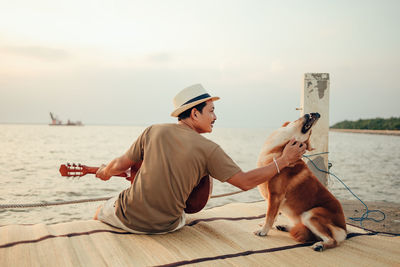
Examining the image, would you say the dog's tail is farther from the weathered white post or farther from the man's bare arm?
the weathered white post

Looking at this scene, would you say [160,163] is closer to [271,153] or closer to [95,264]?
[95,264]

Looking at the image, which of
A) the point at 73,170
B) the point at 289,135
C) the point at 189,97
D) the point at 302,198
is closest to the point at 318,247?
the point at 302,198

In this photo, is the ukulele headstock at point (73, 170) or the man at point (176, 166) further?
the ukulele headstock at point (73, 170)

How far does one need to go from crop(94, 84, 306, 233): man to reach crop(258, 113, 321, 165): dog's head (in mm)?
109

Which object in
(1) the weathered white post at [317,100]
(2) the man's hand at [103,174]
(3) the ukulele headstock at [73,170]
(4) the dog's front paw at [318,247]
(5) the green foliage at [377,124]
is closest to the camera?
(4) the dog's front paw at [318,247]

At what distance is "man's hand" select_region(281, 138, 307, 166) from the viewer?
8.64ft

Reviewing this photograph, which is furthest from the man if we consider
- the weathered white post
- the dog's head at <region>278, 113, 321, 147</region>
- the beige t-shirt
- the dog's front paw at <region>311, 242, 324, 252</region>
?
the weathered white post

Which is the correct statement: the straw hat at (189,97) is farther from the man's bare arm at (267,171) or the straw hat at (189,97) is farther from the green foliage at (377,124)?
the green foliage at (377,124)

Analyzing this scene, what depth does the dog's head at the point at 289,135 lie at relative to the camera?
107 inches

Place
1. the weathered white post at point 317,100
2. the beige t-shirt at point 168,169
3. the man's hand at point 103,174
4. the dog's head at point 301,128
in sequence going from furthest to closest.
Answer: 1. the weathered white post at point 317,100
2. the man's hand at point 103,174
3. the dog's head at point 301,128
4. the beige t-shirt at point 168,169

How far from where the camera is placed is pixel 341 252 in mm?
2625

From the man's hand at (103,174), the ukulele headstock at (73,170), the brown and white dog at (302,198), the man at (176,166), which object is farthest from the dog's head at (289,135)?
the ukulele headstock at (73,170)

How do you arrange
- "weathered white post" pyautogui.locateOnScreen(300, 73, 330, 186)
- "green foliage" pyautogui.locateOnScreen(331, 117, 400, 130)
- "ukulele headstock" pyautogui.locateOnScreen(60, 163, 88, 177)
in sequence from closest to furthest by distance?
"ukulele headstock" pyautogui.locateOnScreen(60, 163, 88, 177) < "weathered white post" pyautogui.locateOnScreen(300, 73, 330, 186) < "green foliage" pyautogui.locateOnScreen(331, 117, 400, 130)

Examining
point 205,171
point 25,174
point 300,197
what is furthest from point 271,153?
point 25,174
